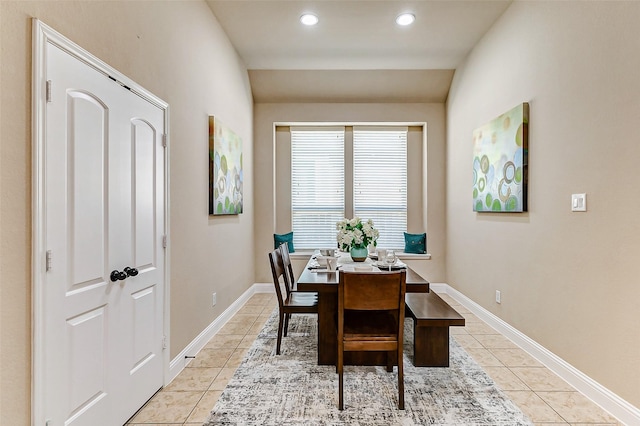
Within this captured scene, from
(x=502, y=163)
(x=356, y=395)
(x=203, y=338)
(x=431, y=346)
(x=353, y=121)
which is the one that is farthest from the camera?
(x=353, y=121)

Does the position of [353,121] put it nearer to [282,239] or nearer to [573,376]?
[282,239]

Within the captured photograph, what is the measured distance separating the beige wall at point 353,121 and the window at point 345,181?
26 centimetres

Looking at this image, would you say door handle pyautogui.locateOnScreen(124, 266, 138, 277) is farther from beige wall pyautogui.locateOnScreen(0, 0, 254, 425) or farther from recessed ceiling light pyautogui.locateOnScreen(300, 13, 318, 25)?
recessed ceiling light pyautogui.locateOnScreen(300, 13, 318, 25)

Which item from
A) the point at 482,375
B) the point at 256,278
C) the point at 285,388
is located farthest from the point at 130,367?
the point at 256,278

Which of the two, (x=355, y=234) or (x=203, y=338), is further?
(x=355, y=234)

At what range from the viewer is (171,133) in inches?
98.7

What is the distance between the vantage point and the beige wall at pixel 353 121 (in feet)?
16.6

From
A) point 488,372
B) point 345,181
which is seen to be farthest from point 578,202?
point 345,181

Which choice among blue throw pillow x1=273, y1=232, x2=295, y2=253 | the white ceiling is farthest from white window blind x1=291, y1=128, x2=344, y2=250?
the white ceiling

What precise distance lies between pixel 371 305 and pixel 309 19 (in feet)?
9.87

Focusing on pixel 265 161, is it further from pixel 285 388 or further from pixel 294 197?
pixel 285 388

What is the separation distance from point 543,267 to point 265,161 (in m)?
3.79

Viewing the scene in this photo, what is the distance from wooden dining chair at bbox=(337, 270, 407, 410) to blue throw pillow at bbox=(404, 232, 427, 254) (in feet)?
10.1

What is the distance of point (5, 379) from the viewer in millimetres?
1272
